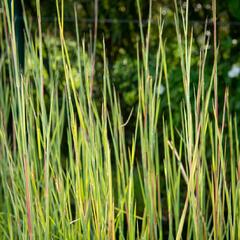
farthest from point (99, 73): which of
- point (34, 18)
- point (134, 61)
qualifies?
point (34, 18)

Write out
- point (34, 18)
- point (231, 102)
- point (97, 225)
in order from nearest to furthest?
point (97, 225) < point (231, 102) < point (34, 18)

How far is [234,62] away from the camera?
→ 2830 mm

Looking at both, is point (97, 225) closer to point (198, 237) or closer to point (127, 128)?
point (198, 237)

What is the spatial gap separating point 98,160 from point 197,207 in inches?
9.3

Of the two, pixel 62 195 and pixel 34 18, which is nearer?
pixel 62 195

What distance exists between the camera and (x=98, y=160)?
4.36 feet

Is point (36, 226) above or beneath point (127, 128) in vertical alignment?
above

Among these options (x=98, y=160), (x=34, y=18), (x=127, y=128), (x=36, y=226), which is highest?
(x=34, y=18)


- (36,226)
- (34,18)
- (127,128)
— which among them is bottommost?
(127,128)

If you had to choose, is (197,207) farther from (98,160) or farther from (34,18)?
(34,18)

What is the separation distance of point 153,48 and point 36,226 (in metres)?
1.75

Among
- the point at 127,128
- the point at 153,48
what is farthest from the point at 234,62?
the point at 127,128

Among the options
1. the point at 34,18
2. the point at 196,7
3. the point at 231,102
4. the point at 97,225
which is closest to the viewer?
the point at 97,225

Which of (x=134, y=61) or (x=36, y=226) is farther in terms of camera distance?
(x=134, y=61)
